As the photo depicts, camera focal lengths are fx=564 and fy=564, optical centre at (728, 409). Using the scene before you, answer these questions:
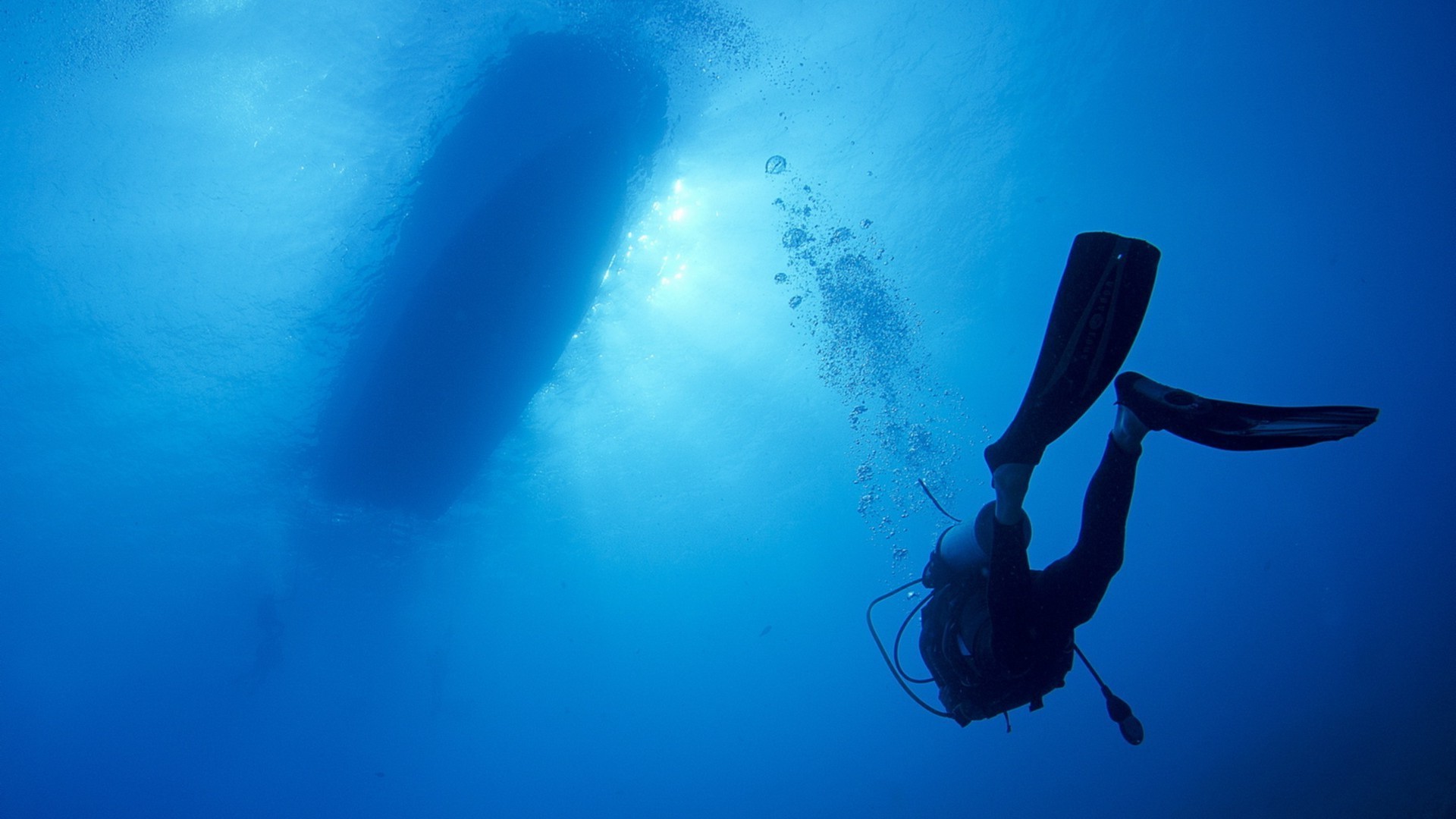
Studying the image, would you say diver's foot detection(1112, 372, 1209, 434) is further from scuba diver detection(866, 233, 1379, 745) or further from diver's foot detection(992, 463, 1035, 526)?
diver's foot detection(992, 463, 1035, 526)

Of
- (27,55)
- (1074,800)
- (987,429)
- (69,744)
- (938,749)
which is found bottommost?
(1074,800)

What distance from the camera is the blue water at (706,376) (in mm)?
9688

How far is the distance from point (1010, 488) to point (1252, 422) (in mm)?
980

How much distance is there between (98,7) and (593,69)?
667cm

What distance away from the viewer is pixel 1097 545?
2.95 meters

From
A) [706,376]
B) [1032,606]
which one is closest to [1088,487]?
[1032,606]

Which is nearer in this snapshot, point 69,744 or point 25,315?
point 25,315

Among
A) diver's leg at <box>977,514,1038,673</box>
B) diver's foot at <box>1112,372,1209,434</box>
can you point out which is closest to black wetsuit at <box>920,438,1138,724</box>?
diver's leg at <box>977,514,1038,673</box>

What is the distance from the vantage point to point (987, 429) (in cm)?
2148

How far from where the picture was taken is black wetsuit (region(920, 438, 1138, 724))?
2877 millimetres

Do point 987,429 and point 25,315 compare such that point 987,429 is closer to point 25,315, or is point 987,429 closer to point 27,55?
point 27,55

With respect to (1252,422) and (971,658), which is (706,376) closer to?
(971,658)

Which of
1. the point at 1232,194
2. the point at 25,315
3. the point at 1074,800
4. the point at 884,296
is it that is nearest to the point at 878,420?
the point at 884,296

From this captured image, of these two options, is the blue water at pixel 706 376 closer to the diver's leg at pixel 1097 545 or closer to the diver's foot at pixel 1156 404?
the diver's foot at pixel 1156 404
